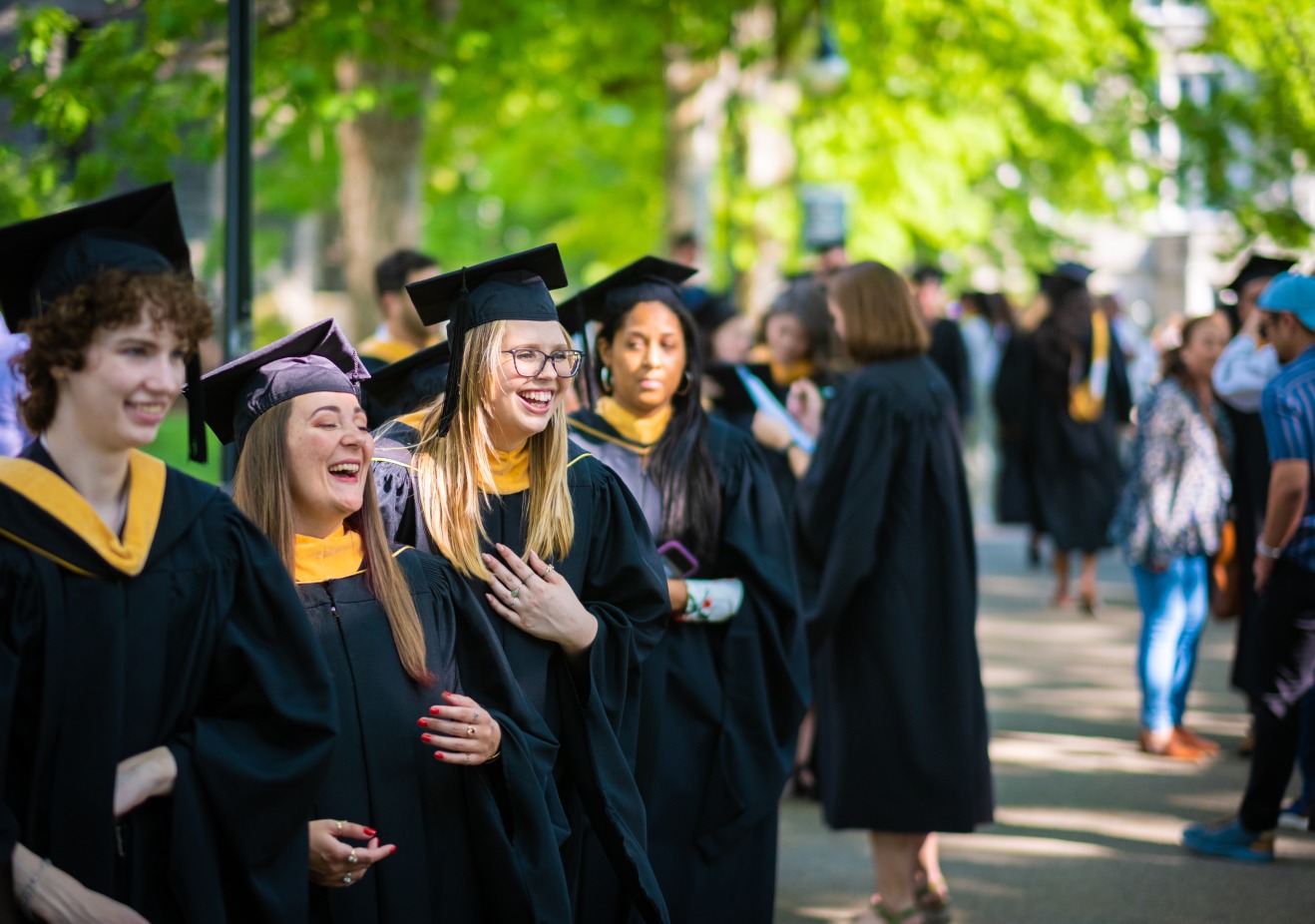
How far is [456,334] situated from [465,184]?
81.5ft

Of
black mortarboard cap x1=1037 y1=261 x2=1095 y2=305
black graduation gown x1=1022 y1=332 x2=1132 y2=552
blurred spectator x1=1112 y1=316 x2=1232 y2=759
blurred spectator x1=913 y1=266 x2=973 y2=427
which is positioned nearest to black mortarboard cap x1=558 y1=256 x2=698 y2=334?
blurred spectator x1=1112 y1=316 x2=1232 y2=759

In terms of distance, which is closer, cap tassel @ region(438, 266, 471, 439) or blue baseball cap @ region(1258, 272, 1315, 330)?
cap tassel @ region(438, 266, 471, 439)

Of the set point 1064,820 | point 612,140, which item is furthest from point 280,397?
point 612,140

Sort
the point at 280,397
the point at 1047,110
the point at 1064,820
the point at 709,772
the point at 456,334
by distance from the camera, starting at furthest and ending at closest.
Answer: the point at 1047,110 → the point at 1064,820 → the point at 709,772 → the point at 456,334 → the point at 280,397

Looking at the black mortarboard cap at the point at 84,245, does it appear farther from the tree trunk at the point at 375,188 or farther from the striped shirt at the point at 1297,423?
the tree trunk at the point at 375,188

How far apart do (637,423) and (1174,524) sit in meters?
3.91

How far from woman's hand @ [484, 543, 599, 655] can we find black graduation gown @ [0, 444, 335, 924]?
80 centimetres

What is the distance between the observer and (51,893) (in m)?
2.57

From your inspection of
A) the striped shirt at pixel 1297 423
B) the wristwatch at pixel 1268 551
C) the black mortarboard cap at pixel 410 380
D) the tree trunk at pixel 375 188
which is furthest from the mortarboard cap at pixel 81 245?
the tree trunk at pixel 375 188

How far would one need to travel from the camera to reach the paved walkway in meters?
5.72

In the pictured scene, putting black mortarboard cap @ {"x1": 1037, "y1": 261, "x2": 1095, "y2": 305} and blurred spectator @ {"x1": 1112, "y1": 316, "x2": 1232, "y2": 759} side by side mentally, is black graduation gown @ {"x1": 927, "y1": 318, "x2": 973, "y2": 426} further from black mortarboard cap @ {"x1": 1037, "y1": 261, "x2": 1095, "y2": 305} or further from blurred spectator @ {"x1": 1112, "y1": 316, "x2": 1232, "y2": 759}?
blurred spectator @ {"x1": 1112, "y1": 316, "x2": 1232, "y2": 759}

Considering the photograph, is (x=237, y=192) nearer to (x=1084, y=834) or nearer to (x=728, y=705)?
(x=728, y=705)

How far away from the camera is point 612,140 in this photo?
21.9 metres

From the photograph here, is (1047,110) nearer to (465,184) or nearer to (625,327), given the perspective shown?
(465,184)
